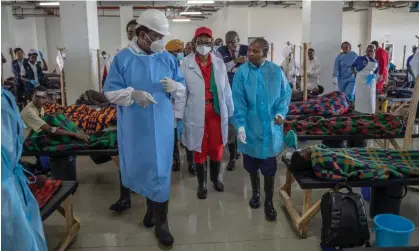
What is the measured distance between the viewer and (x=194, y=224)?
293 cm

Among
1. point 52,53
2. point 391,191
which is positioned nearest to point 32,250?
point 391,191

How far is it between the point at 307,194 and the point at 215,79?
1220 millimetres

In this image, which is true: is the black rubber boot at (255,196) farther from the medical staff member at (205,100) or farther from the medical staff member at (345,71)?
the medical staff member at (345,71)

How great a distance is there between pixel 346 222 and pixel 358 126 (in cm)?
167

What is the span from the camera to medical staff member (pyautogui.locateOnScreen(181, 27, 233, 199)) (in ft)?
10.7

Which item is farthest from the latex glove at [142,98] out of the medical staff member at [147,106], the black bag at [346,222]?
the black bag at [346,222]

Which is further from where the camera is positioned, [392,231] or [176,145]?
[176,145]

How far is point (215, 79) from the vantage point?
10.7 feet

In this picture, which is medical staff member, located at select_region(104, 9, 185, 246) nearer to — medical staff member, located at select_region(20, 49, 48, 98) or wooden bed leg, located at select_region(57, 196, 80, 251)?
wooden bed leg, located at select_region(57, 196, 80, 251)

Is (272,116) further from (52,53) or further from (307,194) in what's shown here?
(52,53)

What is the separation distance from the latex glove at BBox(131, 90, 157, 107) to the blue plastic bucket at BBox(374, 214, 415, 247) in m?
1.58

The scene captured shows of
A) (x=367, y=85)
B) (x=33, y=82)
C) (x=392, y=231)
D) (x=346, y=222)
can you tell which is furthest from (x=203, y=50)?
(x=33, y=82)

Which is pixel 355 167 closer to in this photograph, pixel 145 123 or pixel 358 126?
pixel 358 126

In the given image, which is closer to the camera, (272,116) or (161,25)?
(161,25)
